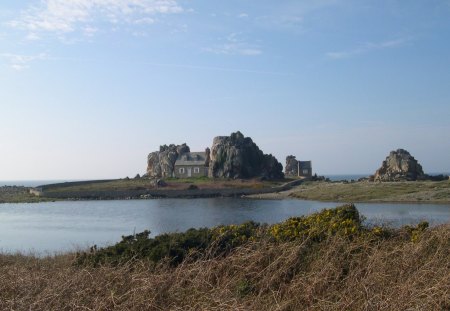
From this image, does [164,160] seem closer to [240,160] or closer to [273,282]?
[240,160]

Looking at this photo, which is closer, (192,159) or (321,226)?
(321,226)

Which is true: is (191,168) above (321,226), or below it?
above

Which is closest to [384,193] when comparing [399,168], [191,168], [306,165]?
[399,168]

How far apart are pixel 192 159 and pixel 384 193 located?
157 ft

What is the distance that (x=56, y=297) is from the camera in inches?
276

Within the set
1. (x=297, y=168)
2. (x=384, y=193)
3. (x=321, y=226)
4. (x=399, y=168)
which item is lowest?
(x=384, y=193)

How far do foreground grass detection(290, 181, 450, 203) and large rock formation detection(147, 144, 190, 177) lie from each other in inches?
1421

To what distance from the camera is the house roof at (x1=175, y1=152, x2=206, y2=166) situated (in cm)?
9950

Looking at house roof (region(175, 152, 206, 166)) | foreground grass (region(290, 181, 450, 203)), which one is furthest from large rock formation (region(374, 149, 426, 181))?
house roof (region(175, 152, 206, 166))

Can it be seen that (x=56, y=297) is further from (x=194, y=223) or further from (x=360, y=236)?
(x=194, y=223)

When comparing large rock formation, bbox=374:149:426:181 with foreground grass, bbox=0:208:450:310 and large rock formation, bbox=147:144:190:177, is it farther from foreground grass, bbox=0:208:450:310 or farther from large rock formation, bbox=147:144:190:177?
foreground grass, bbox=0:208:450:310

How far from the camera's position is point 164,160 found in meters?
103

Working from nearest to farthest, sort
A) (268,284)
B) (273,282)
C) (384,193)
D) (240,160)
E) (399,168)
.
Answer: (268,284) → (273,282) → (384,193) → (399,168) → (240,160)

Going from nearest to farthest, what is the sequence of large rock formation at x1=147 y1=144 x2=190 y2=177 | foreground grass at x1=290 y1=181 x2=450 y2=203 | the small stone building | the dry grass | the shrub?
the dry grass
the shrub
foreground grass at x1=290 y1=181 x2=450 y2=203
large rock formation at x1=147 y1=144 x2=190 y2=177
the small stone building
